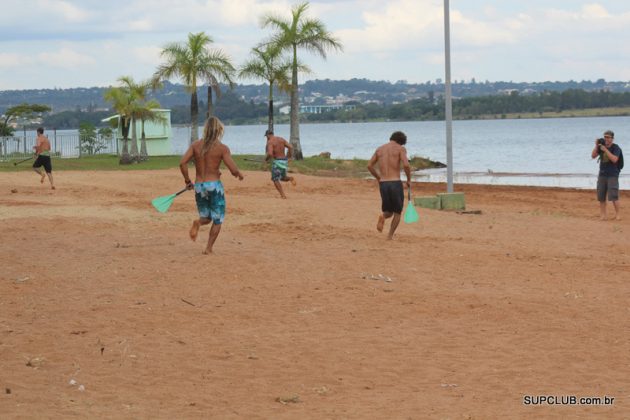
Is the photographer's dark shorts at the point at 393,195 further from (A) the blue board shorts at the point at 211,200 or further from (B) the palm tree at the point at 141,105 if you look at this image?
(B) the palm tree at the point at 141,105

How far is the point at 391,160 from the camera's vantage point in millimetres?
15641

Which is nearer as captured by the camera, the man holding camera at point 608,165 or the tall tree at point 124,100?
the man holding camera at point 608,165

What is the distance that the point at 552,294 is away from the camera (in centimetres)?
1205

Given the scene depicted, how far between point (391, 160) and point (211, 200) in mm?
3216

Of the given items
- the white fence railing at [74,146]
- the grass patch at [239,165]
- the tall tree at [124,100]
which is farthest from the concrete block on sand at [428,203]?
the white fence railing at [74,146]

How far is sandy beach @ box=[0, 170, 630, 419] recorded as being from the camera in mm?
7867

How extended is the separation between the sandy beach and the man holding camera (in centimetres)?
253

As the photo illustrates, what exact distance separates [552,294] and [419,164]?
41.2m

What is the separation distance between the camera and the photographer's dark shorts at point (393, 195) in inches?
613

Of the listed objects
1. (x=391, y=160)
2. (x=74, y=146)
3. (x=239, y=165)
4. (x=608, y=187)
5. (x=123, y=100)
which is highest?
(x=123, y=100)

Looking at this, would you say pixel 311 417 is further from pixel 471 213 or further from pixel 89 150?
pixel 89 150

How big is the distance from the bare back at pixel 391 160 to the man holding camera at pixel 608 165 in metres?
6.27

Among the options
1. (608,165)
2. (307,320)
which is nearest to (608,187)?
(608,165)

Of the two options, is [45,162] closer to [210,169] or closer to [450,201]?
[450,201]
